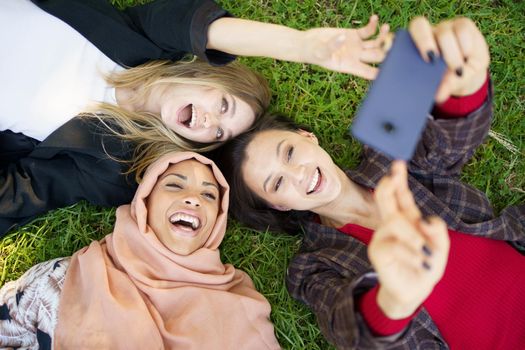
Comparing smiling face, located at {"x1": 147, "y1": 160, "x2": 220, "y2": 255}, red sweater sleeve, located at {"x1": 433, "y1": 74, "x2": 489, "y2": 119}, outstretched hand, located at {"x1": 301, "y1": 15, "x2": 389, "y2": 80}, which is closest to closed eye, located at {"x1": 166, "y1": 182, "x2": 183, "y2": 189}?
smiling face, located at {"x1": 147, "y1": 160, "x2": 220, "y2": 255}

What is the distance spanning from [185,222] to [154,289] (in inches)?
13.1

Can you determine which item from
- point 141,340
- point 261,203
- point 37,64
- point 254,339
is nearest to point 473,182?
point 261,203

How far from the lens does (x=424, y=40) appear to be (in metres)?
1.49

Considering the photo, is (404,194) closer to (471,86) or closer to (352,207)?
(471,86)

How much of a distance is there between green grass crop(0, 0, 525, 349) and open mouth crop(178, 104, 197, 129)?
524 millimetres

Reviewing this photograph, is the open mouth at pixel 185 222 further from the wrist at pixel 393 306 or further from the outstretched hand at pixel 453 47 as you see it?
the outstretched hand at pixel 453 47

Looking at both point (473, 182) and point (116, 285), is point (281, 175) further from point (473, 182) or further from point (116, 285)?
point (473, 182)

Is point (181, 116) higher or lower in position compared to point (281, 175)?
higher

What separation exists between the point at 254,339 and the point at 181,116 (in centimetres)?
109

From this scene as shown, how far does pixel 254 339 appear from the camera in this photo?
2.52 meters

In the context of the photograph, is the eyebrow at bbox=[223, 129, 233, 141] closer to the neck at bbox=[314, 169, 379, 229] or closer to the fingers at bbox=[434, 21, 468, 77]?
the neck at bbox=[314, 169, 379, 229]

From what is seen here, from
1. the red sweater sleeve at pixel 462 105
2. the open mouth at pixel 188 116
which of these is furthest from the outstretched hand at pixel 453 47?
the open mouth at pixel 188 116

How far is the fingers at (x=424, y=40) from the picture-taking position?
4.87 ft

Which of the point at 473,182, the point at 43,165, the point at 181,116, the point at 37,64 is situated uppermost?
the point at 37,64
